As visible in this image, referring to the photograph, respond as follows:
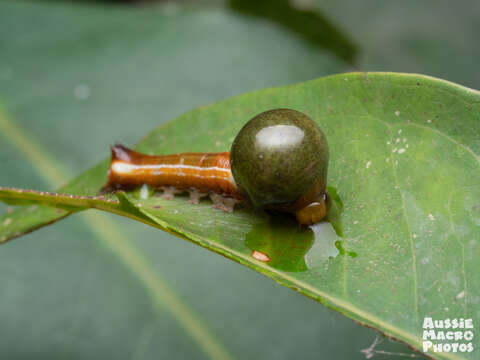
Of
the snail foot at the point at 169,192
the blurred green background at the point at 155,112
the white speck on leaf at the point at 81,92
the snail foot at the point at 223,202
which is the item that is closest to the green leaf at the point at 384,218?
the snail foot at the point at 223,202

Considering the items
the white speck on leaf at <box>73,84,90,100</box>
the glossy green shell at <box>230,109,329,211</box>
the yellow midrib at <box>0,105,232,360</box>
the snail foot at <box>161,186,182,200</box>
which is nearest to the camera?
the glossy green shell at <box>230,109,329,211</box>

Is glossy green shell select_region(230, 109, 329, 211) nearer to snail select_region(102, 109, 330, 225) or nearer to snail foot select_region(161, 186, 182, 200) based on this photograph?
snail select_region(102, 109, 330, 225)

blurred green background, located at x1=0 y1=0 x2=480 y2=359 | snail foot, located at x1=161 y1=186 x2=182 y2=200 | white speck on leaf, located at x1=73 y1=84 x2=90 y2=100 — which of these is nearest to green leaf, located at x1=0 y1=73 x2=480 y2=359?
snail foot, located at x1=161 y1=186 x2=182 y2=200

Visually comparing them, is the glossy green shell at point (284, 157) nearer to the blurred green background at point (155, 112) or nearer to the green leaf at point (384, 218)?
the green leaf at point (384, 218)

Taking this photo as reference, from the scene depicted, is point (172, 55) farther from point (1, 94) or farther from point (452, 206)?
point (452, 206)

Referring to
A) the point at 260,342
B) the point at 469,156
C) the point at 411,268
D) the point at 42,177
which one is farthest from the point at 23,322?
the point at 469,156

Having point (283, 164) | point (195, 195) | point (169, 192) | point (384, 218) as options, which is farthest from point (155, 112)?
point (384, 218)
